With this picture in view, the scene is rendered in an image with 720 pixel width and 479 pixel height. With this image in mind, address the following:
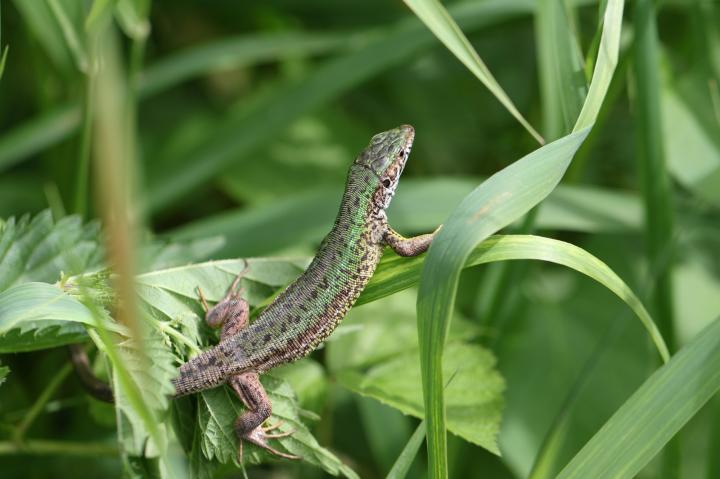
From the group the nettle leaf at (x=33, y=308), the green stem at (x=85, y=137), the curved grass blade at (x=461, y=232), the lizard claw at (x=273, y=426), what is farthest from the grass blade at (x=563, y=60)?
the green stem at (x=85, y=137)

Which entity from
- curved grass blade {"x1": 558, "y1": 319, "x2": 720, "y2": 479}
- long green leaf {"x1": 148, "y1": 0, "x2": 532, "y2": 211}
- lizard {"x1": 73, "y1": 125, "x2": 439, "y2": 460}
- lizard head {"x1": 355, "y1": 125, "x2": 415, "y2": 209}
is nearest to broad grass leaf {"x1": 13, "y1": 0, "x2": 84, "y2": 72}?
long green leaf {"x1": 148, "y1": 0, "x2": 532, "y2": 211}

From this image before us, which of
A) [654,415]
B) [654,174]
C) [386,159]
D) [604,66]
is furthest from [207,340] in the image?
[654,174]

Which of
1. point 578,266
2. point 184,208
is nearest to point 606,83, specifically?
point 578,266

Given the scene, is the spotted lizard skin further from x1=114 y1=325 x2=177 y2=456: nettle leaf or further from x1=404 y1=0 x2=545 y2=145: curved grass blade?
x1=404 y1=0 x2=545 y2=145: curved grass blade

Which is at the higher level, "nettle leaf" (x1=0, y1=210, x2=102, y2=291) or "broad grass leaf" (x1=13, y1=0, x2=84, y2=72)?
"broad grass leaf" (x1=13, y1=0, x2=84, y2=72)

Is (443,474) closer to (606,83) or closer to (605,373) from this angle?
(606,83)

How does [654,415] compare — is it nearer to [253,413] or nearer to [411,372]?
[411,372]

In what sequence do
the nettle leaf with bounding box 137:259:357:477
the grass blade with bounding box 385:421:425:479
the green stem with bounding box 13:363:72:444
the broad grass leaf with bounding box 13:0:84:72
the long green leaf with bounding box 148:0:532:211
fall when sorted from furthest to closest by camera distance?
1. the long green leaf with bounding box 148:0:532:211
2. the broad grass leaf with bounding box 13:0:84:72
3. the green stem with bounding box 13:363:72:444
4. the nettle leaf with bounding box 137:259:357:477
5. the grass blade with bounding box 385:421:425:479

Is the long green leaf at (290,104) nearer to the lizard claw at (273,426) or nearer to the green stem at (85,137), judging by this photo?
the green stem at (85,137)
